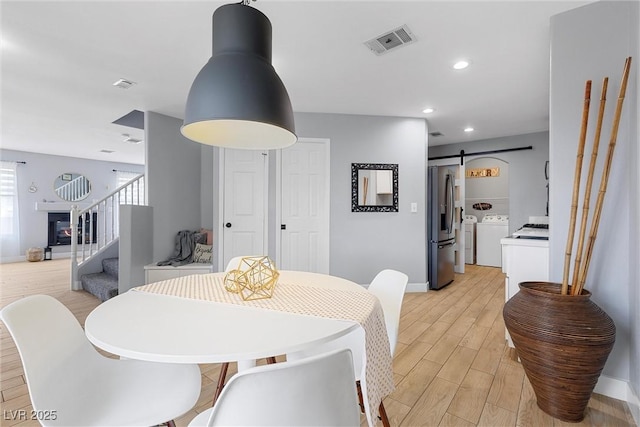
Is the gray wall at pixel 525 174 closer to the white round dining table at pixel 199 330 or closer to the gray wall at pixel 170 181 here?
the gray wall at pixel 170 181

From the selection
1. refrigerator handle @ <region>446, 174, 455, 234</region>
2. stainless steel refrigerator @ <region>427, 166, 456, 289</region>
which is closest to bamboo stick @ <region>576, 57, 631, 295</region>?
stainless steel refrigerator @ <region>427, 166, 456, 289</region>

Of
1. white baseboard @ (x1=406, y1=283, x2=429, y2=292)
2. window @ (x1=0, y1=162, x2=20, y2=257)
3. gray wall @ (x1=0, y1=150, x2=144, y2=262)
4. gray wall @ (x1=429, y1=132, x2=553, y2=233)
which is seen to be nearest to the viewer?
white baseboard @ (x1=406, y1=283, x2=429, y2=292)

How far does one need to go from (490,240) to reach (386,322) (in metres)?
5.26

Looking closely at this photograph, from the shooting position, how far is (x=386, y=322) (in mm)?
1466

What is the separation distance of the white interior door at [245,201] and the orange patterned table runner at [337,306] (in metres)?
2.27

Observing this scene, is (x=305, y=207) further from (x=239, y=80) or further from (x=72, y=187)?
(x=72, y=187)

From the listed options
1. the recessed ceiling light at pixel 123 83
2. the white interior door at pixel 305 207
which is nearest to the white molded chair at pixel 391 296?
the white interior door at pixel 305 207

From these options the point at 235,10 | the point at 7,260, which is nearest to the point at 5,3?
the point at 235,10

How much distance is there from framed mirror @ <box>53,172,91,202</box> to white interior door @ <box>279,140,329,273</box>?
650cm

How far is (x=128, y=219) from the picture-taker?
3.59m

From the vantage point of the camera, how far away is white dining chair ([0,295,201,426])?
3.08ft

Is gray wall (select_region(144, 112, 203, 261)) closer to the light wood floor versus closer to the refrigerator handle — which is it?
the light wood floor

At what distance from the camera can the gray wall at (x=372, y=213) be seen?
13.0 ft

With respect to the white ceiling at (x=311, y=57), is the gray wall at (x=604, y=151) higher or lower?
lower
